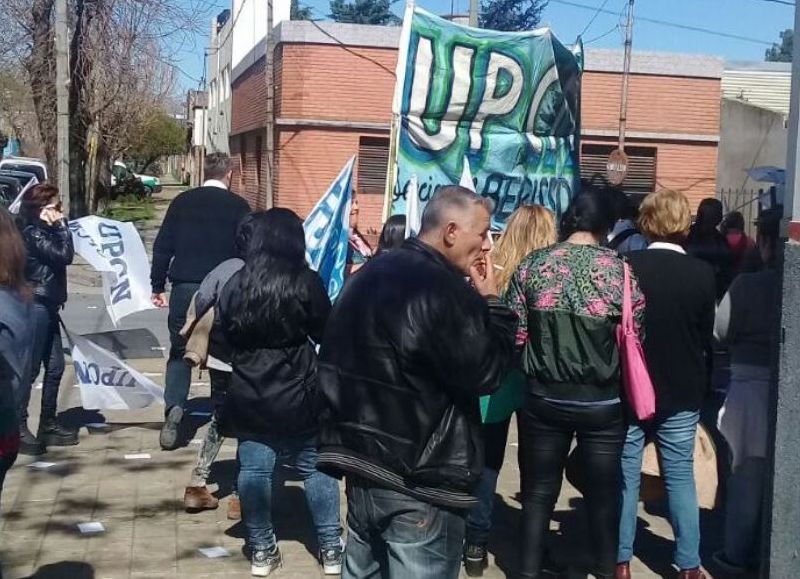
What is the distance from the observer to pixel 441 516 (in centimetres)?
361

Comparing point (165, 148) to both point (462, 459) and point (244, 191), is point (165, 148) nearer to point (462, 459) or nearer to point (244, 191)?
point (244, 191)

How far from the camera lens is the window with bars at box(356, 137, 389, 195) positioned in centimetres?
2345

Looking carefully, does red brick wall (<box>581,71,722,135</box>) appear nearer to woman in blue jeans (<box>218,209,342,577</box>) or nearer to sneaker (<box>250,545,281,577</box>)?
woman in blue jeans (<box>218,209,342,577</box>)

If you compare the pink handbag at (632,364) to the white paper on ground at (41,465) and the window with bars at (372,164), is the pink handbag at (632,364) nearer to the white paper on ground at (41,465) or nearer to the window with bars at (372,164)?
the white paper on ground at (41,465)

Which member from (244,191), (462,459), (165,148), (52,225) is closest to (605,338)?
(462,459)

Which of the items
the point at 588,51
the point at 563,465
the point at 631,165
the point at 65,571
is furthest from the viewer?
the point at 631,165

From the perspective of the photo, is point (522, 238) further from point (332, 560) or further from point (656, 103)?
point (656, 103)

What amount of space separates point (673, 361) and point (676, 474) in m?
0.54

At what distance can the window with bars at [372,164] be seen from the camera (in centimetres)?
2345

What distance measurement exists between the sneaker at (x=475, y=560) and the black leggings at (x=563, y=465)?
472 millimetres

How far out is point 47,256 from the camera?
7383 mm

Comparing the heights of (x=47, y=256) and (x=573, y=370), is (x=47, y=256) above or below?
above

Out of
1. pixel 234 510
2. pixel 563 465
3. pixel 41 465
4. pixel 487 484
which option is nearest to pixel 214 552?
pixel 234 510

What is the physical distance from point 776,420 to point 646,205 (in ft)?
3.92
